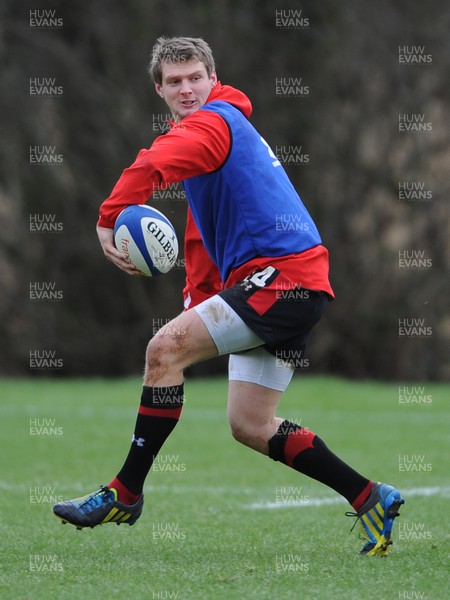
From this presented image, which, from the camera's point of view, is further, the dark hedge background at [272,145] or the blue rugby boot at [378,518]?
the dark hedge background at [272,145]

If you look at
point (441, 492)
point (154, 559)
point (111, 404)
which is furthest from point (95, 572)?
point (111, 404)

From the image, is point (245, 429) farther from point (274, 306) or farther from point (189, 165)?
point (189, 165)

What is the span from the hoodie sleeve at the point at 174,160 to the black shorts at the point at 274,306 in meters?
0.53

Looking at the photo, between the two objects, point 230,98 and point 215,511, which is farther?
point 215,511

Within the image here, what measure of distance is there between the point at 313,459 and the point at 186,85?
1803 millimetres

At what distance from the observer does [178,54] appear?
5184mm

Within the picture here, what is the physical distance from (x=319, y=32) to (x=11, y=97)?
16.3 feet

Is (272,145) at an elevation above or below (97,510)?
above

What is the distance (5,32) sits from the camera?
18.0 metres

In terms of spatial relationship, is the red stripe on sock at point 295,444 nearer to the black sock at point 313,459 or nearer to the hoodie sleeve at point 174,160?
the black sock at point 313,459

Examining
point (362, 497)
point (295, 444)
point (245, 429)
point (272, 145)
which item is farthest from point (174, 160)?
point (272, 145)

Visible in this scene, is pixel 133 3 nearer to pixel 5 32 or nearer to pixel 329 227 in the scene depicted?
pixel 5 32

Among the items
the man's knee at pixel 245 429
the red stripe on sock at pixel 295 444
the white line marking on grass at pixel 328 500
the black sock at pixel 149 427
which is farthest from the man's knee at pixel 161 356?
the white line marking on grass at pixel 328 500

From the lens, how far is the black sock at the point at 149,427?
4.88 m
